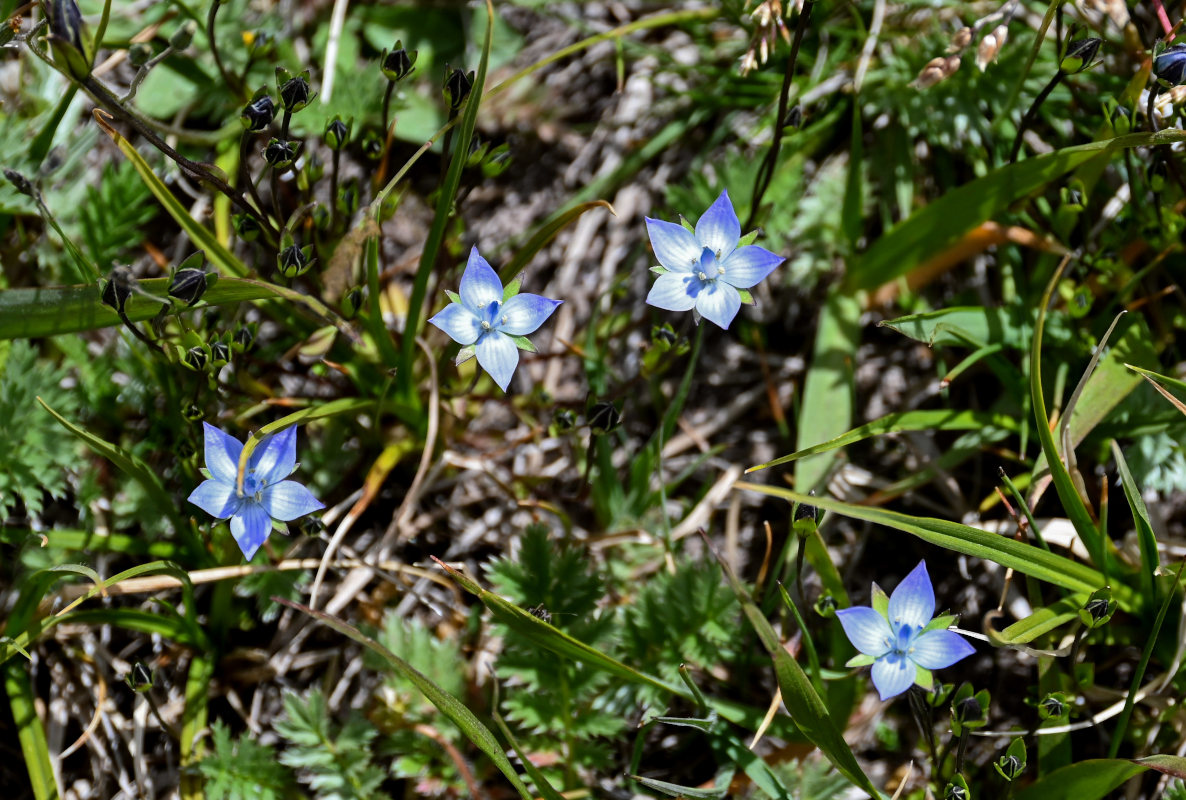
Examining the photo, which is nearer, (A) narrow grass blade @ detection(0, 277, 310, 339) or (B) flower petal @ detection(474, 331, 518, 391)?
(B) flower petal @ detection(474, 331, 518, 391)

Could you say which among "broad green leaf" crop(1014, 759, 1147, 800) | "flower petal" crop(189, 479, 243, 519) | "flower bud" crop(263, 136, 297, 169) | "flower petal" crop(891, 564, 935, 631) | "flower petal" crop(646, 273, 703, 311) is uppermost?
"flower bud" crop(263, 136, 297, 169)

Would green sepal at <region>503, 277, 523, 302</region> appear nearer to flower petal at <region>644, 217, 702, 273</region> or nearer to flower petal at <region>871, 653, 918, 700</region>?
flower petal at <region>644, 217, 702, 273</region>

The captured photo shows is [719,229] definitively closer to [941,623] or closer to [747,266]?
[747,266]

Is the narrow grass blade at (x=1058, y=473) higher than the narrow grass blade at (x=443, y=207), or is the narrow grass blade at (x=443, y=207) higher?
the narrow grass blade at (x=443, y=207)

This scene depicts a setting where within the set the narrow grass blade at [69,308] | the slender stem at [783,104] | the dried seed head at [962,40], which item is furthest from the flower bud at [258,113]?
the dried seed head at [962,40]

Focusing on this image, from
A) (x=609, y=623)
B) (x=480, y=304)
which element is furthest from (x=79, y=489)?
(x=609, y=623)

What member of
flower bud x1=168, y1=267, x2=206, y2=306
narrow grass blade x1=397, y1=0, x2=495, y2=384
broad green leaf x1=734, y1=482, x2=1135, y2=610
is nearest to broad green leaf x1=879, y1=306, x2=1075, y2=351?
broad green leaf x1=734, y1=482, x2=1135, y2=610

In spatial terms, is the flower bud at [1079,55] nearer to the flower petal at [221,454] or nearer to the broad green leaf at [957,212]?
the broad green leaf at [957,212]
